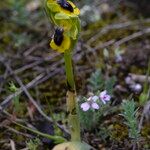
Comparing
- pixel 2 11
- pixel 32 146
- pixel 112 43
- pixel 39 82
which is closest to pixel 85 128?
pixel 32 146

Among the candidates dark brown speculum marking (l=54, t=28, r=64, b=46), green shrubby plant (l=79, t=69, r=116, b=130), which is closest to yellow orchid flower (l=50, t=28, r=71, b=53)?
dark brown speculum marking (l=54, t=28, r=64, b=46)

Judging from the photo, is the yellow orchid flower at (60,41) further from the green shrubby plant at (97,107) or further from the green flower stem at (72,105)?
the green shrubby plant at (97,107)

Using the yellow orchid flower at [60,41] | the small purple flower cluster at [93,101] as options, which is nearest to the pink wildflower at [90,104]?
the small purple flower cluster at [93,101]

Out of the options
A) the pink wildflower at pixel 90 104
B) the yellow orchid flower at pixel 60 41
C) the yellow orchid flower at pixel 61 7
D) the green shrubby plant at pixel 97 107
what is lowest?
the green shrubby plant at pixel 97 107

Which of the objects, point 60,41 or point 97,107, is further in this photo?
point 97,107

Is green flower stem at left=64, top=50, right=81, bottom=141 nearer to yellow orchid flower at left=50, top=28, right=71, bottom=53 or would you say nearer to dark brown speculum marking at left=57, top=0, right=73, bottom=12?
yellow orchid flower at left=50, top=28, right=71, bottom=53

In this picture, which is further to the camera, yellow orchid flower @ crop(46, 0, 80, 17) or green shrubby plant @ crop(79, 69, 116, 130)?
green shrubby plant @ crop(79, 69, 116, 130)

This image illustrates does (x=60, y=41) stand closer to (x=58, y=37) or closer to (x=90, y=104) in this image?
(x=58, y=37)

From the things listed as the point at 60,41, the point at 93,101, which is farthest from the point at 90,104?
the point at 60,41
